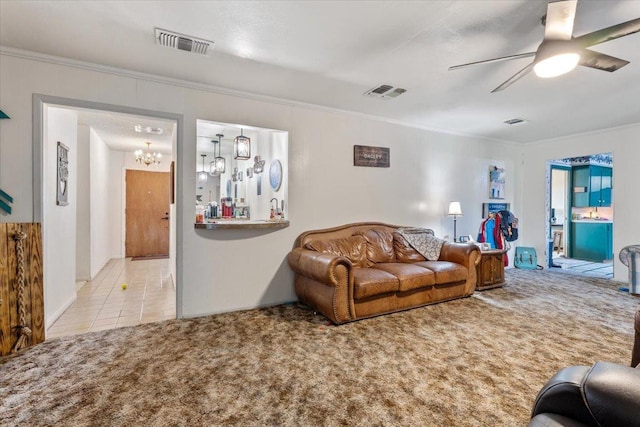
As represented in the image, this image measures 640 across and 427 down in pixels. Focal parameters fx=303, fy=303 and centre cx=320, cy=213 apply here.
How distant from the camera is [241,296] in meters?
3.54

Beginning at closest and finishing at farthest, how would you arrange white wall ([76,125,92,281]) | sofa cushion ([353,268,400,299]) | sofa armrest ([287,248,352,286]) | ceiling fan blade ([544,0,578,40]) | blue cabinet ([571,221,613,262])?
ceiling fan blade ([544,0,578,40]) < sofa armrest ([287,248,352,286]) < sofa cushion ([353,268,400,299]) < white wall ([76,125,92,281]) < blue cabinet ([571,221,613,262])

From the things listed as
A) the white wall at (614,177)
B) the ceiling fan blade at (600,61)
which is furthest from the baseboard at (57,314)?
the white wall at (614,177)

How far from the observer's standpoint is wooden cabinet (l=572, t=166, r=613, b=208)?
23.8 feet

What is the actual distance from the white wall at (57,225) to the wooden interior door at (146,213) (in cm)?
329

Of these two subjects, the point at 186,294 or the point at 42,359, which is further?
the point at 186,294

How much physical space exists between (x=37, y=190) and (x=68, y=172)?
1264mm

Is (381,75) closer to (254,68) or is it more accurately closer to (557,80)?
(254,68)

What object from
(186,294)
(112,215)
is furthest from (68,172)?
(112,215)

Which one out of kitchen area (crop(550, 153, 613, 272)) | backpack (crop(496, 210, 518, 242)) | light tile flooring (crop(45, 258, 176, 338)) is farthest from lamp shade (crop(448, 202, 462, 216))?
light tile flooring (crop(45, 258, 176, 338))

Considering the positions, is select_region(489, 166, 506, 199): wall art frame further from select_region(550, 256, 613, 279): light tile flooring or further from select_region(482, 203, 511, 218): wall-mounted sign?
select_region(550, 256, 613, 279): light tile flooring

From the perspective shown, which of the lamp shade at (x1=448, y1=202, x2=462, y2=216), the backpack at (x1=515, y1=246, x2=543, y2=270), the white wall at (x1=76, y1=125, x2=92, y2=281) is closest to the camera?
the white wall at (x1=76, y1=125, x2=92, y2=281)

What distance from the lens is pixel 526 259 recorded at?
6.00 m

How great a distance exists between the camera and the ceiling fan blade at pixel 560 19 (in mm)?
1674

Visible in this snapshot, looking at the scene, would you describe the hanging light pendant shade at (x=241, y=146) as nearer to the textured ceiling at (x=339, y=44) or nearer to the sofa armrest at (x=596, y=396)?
the textured ceiling at (x=339, y=44)
